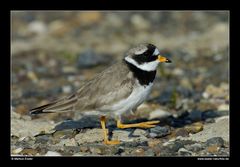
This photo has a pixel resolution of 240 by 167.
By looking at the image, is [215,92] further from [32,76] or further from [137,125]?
[32,76]

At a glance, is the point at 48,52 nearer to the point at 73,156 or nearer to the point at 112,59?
the point at 112,59

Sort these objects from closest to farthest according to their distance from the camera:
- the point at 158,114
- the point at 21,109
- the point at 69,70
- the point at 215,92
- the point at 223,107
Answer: the point at 158,114
the point at 223,107
the point at 21,109
the point at 215,92
the point at 69,70

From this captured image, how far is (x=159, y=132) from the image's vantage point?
321 inches

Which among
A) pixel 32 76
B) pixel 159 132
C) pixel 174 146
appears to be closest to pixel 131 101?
pixel 159 132

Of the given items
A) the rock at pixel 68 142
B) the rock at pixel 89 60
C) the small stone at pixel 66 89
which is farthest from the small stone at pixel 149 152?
the rock at pixel 89 60

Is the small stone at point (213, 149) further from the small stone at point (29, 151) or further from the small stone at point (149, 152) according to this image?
the small stone at point (29, 151)

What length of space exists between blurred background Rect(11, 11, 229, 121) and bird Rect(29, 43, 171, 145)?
1.78m

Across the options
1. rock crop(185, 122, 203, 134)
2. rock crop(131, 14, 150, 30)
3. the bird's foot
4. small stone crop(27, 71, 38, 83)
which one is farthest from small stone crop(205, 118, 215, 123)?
rock crop(131, 14, 150, 30)

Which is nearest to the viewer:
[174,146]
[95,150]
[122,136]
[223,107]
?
[95,150]

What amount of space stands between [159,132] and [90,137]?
41.3 inches

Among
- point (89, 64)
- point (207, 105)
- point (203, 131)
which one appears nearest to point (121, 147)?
point (203, 131)

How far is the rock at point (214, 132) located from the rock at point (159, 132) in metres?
0.41

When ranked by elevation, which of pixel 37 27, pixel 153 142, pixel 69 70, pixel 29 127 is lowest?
pixel 153 142

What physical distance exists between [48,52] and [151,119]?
5817 mm
